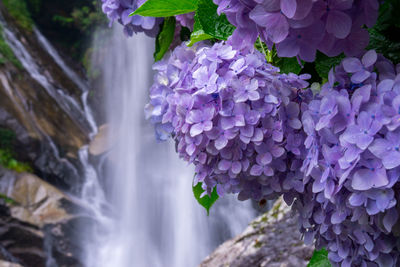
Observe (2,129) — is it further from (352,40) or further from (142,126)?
(352,40)

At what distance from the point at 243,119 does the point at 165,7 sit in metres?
0.16

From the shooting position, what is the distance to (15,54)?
4090 millimetres

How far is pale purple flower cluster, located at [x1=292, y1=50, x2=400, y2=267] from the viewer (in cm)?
27

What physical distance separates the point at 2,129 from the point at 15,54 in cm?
97

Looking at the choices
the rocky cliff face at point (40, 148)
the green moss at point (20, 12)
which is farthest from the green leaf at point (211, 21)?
the green moss at point (20, 12)

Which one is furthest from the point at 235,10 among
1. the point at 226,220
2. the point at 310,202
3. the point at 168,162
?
the point at 168,162

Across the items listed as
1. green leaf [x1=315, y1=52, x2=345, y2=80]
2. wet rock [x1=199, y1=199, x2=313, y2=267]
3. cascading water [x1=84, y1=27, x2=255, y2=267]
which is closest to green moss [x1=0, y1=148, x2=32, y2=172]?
cascading water [x1=84, y1=27, x2=255, y2=267]

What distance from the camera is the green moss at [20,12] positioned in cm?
461

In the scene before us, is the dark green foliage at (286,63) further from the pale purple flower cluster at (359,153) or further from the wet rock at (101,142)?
the wet rock at (101,142)

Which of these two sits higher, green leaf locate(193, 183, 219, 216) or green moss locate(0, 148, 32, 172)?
green moss locate(0, 148, 32, 172)

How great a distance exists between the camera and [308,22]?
253 millimetres

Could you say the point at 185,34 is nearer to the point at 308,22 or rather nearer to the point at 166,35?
the point at 166,35

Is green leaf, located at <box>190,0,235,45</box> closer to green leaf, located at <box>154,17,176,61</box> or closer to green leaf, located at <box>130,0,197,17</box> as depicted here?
green leaf, located at <box>130,0,197,17</box>

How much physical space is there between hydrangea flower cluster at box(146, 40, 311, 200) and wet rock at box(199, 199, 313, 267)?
951mm
